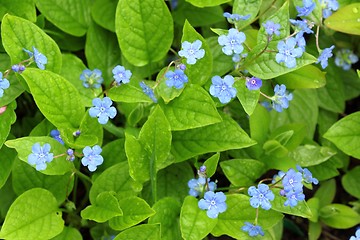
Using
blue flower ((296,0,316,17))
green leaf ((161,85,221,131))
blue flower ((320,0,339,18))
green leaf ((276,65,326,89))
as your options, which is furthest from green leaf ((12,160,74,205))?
blue flower ((320,0,339,18))

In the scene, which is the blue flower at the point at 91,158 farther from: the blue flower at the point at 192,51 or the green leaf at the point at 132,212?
the blue flower at the point at 192,51

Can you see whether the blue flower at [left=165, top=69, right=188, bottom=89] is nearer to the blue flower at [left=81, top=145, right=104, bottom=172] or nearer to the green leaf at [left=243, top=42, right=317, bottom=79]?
the green leaf at [left=243, top=42, right=317, bottom=79]

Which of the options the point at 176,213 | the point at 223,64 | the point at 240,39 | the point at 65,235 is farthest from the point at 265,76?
the point at 65,235

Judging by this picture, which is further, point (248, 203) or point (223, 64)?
point (223, 64)

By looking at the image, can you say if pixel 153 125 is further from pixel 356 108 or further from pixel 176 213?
pixel 356 108

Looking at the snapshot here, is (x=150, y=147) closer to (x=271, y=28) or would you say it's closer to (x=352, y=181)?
(x=271, y=28)

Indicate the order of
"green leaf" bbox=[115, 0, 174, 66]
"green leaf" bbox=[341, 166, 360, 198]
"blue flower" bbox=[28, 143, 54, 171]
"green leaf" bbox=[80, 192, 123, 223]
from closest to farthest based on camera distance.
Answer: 1. "blue flower" bbox=[28, 143, 54, 171]
2. "green leaf" bbox=[80, 192, 123, 223]
3. "green leaf" bbox=[115, 0, 174, 66]
4. "green leaf" bbox=[341, 166, 360, 198]
